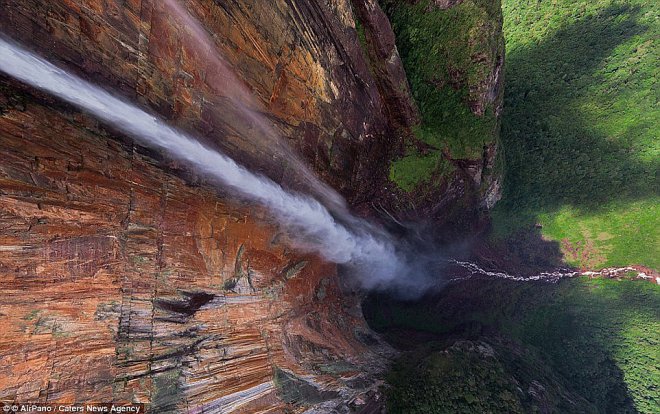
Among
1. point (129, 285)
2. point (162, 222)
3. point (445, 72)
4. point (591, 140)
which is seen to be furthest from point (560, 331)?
point (129, 285)

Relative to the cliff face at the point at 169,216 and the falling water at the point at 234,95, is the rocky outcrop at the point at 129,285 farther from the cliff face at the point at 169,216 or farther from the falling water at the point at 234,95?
the falling water at the point at 234,95

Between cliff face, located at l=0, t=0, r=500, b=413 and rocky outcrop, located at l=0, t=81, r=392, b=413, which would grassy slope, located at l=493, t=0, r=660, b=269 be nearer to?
cliff face, located at l=0, t=0, r=500, b=413

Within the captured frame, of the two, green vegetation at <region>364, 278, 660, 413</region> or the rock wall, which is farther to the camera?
green vegetation at <region>364, 278, 660, 413</region>

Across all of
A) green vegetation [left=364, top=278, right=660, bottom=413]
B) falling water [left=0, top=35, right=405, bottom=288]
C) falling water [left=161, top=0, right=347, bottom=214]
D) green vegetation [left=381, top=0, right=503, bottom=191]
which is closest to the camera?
falling water [left=0, top=35, right=405, bottom=288]

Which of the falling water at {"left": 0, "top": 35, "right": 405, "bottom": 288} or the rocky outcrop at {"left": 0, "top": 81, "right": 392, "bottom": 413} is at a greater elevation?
the falling water at {"left": 0, "top": 35, "right": 405, "bottom": 288}

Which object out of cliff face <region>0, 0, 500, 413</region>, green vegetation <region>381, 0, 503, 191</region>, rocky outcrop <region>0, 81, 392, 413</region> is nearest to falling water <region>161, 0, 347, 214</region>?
cliff face <region>0, 0, 500, 413</region>

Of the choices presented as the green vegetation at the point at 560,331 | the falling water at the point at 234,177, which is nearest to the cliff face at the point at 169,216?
the falling water at the point at 234,177

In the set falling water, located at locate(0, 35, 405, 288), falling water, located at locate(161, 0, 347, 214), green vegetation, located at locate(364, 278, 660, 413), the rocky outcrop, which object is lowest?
green vegetation, located at locate(364, 278, 660, 413)

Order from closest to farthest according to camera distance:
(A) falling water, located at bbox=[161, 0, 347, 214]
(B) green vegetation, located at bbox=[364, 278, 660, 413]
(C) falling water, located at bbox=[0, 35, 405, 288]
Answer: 1. (C) falling water, located at bbox=[0, 35, 405, 288]
2. (A) falling water, located at bbox=[161, 0, 347, 214]
3. (B) green vegetation, located at bbox=[364, 278, 660, 413]

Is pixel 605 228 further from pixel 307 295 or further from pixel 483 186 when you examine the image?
pixel 307 295
